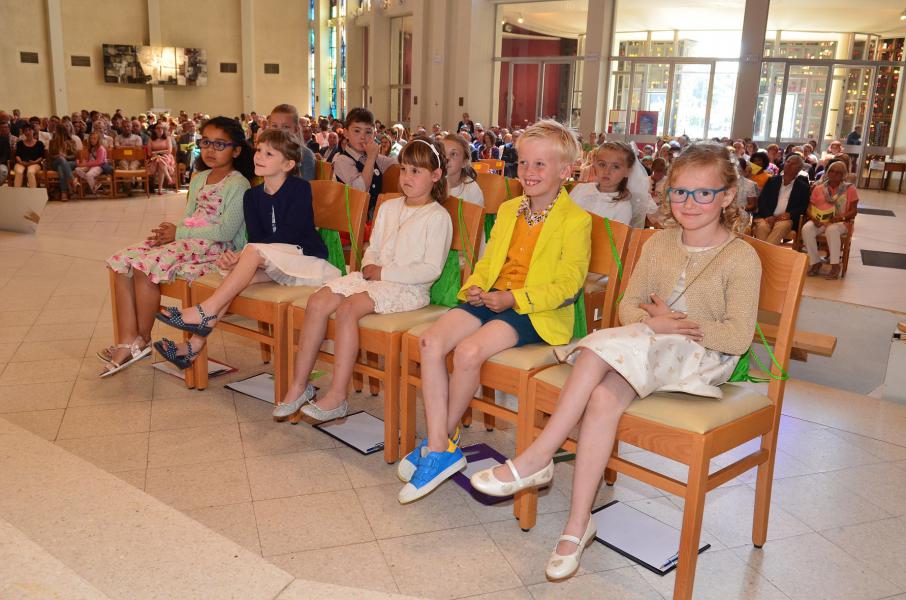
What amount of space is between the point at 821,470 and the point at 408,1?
1546cm

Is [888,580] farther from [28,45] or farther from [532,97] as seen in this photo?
[28,45]

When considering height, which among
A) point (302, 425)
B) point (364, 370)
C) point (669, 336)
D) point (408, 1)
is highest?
point (408, 1)

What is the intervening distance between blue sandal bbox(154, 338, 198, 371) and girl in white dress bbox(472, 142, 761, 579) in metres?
1.58

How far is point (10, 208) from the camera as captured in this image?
6805 millimetres

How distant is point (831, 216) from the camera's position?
6.23 m

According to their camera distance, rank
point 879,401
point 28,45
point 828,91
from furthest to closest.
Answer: point 28,45
point 828,91
point 879,401

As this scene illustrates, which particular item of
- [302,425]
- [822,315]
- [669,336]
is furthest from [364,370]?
[822,315]

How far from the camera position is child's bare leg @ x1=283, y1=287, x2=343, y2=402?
2.71 metres

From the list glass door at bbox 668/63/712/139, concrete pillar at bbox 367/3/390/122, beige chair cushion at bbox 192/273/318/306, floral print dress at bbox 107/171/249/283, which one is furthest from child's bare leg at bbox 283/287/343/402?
concrete pillar at bbox 367/3/390/122

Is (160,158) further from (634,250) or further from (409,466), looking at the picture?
(634,250)

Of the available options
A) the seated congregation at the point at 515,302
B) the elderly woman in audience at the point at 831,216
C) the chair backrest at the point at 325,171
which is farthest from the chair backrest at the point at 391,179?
the elderly woman in audience at the point at 831,216

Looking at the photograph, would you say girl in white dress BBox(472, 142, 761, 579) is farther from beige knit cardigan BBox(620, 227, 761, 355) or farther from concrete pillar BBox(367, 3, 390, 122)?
concrete pillar BBox(367, 3, 390, 122)

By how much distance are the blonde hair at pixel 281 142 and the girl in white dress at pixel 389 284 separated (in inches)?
22.6

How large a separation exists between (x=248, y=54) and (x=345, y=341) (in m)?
19.1
